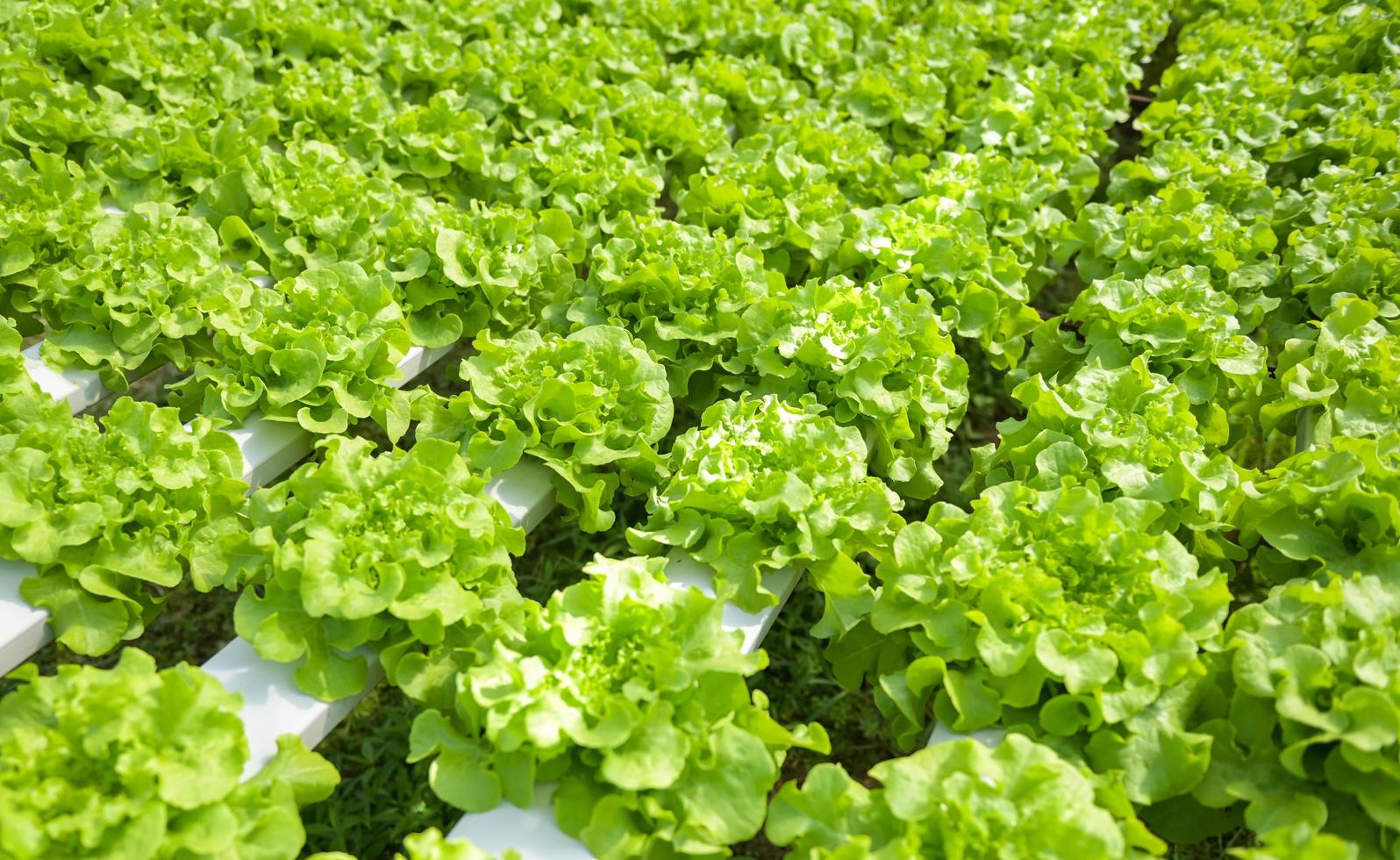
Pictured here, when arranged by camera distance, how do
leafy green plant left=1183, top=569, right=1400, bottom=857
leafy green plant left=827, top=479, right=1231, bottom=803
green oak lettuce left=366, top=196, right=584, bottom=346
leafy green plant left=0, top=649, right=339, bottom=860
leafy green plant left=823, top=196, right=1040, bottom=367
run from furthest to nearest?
leafy green plant left=823, top=196, right=1040, bottom=367 → green oak lettuce left=366, top=196, right=584, bottom=346 → leafy green plant left=827, top=479, right=1231, bottom=803 → leafy green plant left=1183, top=569, right=1400, bottom=857 → leafy green plant left=0, top=649, right=339, bottom=860

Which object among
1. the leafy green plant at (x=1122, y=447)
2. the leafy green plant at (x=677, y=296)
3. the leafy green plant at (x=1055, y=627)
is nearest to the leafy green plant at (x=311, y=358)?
the leafy green plant at (x=677, y=296)

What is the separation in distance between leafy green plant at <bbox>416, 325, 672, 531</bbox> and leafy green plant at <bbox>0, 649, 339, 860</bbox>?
946 millimetres

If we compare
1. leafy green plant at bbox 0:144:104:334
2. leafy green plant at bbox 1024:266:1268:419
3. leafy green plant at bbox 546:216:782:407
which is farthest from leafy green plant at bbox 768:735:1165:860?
leafy green plant at bbox 0:144:104:334

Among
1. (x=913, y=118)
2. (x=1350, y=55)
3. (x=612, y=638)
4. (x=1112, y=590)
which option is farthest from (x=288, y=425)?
(x=1350, y=55)

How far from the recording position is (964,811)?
1901 millimetres

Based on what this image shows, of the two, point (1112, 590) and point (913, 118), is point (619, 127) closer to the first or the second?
point (913, 118)

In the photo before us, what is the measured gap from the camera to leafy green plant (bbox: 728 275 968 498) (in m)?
2.98

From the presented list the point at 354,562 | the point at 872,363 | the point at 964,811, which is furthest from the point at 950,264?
the point at 354,562

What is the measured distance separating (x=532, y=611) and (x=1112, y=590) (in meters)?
1.32

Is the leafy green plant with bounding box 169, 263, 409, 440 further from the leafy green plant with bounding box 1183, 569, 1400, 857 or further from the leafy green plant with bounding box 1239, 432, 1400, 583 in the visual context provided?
→ the leafy green plant with bounding box 1239, 432, 1400, 583

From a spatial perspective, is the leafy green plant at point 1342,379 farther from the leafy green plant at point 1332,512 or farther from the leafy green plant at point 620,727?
the leafy green plant at point 620,727

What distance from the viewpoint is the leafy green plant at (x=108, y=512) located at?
2.37 metres

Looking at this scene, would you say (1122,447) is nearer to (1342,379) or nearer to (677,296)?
(1342,379)

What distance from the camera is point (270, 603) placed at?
232 centimetres
